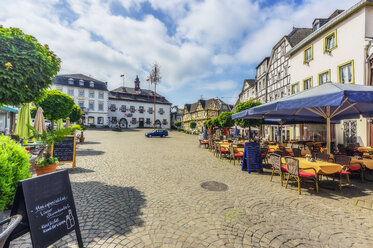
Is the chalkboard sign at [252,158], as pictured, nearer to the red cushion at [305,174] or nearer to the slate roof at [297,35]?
the red cushion at [305,174]

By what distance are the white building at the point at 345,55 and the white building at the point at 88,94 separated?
47362 mm

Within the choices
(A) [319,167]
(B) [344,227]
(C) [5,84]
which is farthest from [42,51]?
(A) [319,167]

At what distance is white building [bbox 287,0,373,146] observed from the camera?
11.2 metres

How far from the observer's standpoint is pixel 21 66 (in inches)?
147

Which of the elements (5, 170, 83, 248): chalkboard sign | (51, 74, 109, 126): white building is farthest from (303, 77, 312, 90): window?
(51, 74, 109, 126): white building

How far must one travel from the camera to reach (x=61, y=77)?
43875 mm

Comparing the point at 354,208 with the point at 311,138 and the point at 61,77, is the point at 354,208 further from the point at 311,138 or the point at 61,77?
the point at 61,77

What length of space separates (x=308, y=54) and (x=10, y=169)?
21.9m

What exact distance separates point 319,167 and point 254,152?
100 inches

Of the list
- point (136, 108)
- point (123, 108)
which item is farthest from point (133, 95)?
point (123, 108)

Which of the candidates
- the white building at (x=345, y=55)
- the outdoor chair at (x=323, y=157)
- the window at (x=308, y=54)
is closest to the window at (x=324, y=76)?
the white building at (x=345, y=55)

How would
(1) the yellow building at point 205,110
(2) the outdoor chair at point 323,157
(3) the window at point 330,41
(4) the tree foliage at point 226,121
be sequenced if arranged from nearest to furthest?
1. (2) the outdoor chair at point 323,157
2. (3) the window at point 330,41
3. (4) the tree foliage at point 226,121
4. (1) the yellow building at point 205,110

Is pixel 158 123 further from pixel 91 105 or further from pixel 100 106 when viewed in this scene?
pixel 91 105

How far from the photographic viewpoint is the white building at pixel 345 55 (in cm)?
1123
